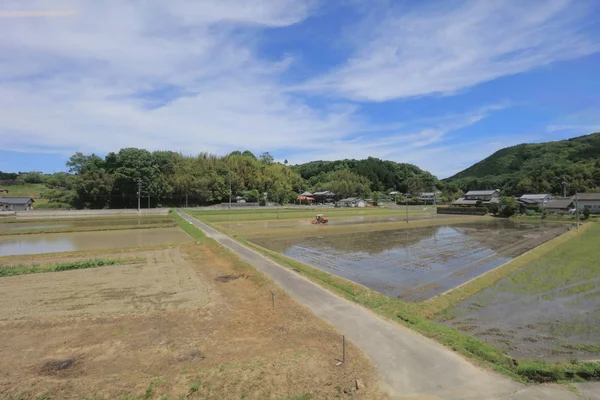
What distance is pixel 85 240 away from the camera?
25734 mm

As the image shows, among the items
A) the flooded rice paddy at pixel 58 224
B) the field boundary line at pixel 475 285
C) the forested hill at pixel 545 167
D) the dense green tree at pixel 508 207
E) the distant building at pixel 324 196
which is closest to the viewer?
the field boundary line at pixel 475 285

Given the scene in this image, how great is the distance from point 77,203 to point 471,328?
70.4 m

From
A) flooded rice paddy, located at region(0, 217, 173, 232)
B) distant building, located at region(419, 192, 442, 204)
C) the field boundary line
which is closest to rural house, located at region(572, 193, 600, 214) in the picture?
distant building, located at region(419, 192, 442, 204)

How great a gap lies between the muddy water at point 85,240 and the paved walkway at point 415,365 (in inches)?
767

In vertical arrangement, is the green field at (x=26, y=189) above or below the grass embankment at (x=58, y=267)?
above

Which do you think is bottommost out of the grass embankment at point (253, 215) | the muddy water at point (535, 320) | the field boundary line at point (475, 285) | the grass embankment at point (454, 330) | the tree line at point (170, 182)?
the muddy water at point (535, 320)

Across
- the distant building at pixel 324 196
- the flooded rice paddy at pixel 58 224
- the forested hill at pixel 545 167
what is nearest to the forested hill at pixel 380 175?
the distant building at pixel 324 196

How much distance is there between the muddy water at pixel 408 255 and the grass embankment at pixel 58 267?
34.2ft

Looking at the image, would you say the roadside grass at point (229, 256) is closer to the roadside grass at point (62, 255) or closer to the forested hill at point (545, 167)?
the roadside grass at point (62, 255)

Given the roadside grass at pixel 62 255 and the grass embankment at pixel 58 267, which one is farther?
Result: the roadside grass at pixel 62 255

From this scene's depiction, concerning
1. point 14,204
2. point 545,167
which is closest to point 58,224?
point 14,204

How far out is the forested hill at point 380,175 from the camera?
108688 mm

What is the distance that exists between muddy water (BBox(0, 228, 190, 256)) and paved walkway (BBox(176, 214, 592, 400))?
63.9 feet

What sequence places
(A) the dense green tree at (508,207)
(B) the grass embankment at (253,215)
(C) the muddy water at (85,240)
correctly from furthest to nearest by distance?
(A) the dense green tree at (508,207) → (B) the grass embankment at (253,215) → (C) the muddy water at (85,240)
